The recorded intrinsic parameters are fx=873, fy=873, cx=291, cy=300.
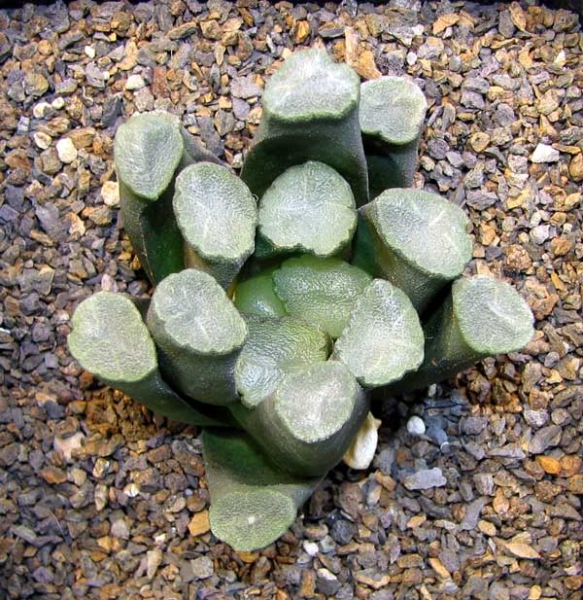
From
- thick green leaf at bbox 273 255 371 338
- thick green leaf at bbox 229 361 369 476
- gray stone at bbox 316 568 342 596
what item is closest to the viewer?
thick green leaf at bbox 229 361 369 476

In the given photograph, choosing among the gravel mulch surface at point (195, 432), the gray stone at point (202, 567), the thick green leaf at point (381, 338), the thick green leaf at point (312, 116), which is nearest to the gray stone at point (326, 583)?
the gravel mulch surface at point (195, 432)

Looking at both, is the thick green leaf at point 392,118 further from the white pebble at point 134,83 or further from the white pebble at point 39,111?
the white pebble at point 39,111

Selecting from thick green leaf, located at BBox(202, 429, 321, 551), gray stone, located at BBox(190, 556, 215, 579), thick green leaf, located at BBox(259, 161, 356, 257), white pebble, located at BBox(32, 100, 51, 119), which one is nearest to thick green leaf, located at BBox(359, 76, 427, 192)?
thick green leaf, located at BBox(259, 161, 356, 257)

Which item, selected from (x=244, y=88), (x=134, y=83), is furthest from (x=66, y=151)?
(x=244, y=88)

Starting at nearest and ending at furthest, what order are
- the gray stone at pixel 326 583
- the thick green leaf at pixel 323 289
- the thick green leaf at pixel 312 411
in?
the thick green leaf at pixel 312 411 < the thick green leaf at pixel 323 289 < the gray stone at pixel 326 583

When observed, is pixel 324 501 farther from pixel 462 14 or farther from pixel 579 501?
pixel 462 14

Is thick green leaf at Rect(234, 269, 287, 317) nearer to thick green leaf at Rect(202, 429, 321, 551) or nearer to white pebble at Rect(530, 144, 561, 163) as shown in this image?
thick green leaf at Rect(202, 429, 321, 551)

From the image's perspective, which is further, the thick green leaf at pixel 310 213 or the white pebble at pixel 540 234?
the white pebble at pixel 540 234

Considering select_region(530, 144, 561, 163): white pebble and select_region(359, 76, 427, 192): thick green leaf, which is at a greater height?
select_region(359, 76, 427, 192): thick green leaf
